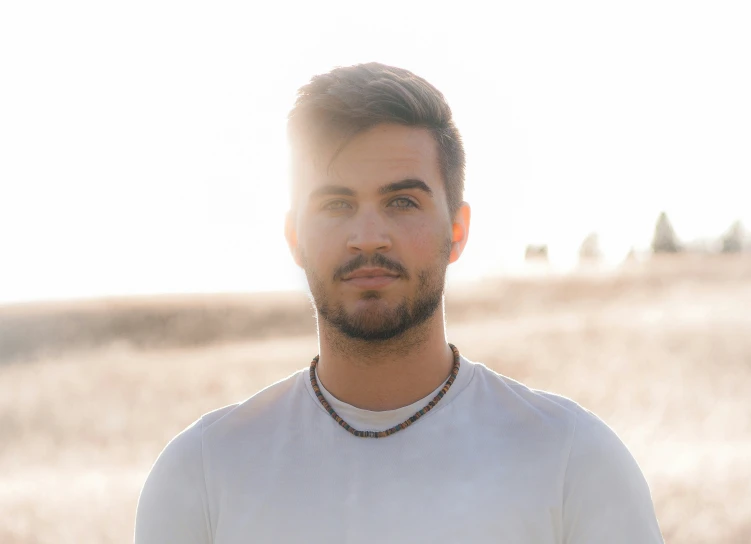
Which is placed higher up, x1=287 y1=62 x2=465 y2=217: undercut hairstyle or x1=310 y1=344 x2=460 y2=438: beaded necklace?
x1=287 y1=62 x2=465 y2=217: undercut hairstyle

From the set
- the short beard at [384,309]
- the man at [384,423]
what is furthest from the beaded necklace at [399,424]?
the short beard at [384,309]

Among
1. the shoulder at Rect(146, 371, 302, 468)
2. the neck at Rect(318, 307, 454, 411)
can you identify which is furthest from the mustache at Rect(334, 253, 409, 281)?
the shoulder at Rect(146, 371, 302, 468)

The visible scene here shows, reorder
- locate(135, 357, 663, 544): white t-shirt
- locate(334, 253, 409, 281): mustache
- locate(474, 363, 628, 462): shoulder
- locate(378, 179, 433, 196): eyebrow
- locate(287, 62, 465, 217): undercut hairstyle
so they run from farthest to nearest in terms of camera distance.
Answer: locate(287, 62, 465, 217): undercut hairstyle → locate(378, 179, 433, 196): eyebrow → locate(334, 253, 409, 281): mustache → locate(474, 363, 628, 462): shoulder → locate(135, 357, 663, 544): white t-shirt

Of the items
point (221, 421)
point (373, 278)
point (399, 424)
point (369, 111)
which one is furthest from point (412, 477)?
point (369, 111)

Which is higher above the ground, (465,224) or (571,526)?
(465,224)

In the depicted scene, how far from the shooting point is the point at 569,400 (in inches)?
126

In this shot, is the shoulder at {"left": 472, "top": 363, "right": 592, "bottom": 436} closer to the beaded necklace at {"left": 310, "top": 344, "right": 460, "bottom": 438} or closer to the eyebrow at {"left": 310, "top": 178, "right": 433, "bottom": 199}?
the beaded necklace at {"left": 310, "top": 344, "right": 460, "bottom": 438}

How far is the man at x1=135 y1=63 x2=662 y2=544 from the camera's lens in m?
2.97

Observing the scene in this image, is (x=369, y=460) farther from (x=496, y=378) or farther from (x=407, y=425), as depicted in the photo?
(x=496, y=378)

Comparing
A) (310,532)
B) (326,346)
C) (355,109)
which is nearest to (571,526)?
(310,532)

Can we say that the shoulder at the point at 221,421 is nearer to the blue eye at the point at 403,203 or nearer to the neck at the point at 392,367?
the neck at the point at 392,367

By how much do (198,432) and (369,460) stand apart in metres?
0.82

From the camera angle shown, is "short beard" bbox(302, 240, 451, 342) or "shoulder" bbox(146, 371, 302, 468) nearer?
"short beard" bbox(302, 240, 451, 342)

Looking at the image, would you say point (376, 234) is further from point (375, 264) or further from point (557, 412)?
point (557, 412)
